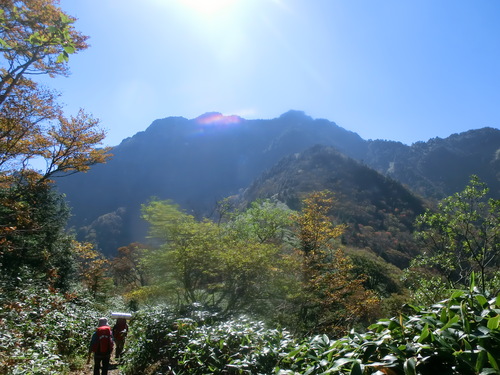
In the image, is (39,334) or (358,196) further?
(358,196)

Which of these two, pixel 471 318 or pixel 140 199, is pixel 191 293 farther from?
pixel 140 199

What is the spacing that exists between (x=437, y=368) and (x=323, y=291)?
11.2 m

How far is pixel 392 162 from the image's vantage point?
149625mm

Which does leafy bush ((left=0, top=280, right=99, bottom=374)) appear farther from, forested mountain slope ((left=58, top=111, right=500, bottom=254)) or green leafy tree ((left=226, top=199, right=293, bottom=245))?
forested mountain slope ((left=58, top=111, right=500, bottom=254))

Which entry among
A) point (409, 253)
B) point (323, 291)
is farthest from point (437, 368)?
point (409, 253)

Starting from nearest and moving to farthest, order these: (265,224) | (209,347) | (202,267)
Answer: (209,347) < (202,267) < (265,224)

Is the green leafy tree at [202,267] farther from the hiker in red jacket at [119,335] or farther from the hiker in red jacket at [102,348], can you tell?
the hiker in red jacket at [102,348]

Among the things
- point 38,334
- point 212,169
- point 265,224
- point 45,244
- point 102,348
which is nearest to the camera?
point 102,348

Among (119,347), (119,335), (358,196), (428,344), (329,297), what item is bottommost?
(329,297)

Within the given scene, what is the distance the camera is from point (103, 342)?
613cm

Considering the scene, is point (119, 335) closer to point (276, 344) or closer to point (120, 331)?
point (120, 331)

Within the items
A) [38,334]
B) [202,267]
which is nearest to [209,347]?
[38,334]

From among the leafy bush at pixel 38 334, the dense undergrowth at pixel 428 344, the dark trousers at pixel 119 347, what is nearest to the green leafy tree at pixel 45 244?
the leafy bush at pixel 38 334

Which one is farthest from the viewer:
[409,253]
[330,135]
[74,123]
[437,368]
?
[330,135]
